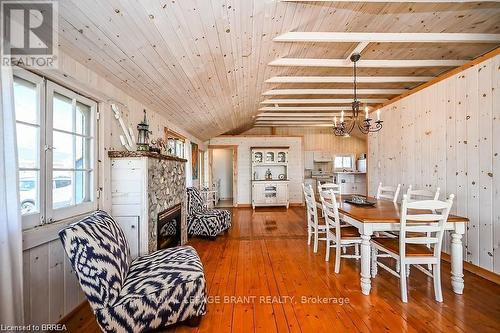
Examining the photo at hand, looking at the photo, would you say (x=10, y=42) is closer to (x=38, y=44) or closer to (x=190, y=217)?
(x=38, y=44)

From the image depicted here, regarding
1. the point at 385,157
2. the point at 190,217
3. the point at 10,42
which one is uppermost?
the point at 10,42

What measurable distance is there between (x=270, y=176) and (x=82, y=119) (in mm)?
5987

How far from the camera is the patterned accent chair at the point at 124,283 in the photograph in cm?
147

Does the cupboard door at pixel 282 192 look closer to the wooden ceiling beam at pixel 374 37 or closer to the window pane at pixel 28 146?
the wooden ceiling beam at pixel 374 37

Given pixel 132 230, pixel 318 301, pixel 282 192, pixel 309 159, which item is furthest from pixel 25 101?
pixel 309 159

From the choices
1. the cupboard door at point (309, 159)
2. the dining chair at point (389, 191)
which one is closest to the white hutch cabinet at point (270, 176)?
the cupboard door at point (309, 159)

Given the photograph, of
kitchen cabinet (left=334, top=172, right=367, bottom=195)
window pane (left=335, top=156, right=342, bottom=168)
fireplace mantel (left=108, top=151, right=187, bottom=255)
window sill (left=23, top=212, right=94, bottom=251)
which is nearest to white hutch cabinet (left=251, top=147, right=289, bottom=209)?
A: kitchen cabinet (left=334, top=172, right=367, bottom=195)

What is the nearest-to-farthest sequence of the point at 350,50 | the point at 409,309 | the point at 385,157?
the point at 409,309 < the point at 350,50 < the point at 385,157

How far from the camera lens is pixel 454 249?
7.11 ft

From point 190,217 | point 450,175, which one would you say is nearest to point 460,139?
point 450,175

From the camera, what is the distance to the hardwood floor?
177 centimetres

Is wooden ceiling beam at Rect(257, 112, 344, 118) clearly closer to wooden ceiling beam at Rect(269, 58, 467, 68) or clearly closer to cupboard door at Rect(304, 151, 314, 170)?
cupboard door at Rect(304, 151, 314, 170)

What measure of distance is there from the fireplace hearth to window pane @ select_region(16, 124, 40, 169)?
52.5 inches

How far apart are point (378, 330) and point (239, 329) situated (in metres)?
1.01
